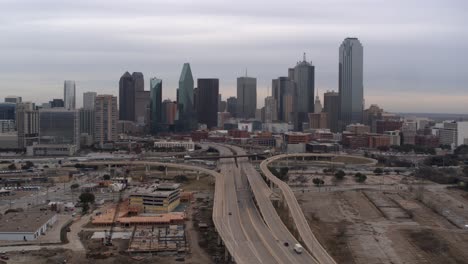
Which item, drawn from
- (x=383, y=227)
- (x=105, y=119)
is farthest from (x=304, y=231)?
(x=105, y=119)

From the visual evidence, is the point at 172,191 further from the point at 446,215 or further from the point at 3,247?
the point at 446,215

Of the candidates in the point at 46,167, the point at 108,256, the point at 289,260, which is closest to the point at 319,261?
the point at 289,260

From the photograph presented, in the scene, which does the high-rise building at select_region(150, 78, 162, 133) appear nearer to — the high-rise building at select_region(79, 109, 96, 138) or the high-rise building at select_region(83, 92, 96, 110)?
the high-rise building at select_region(83, 92, 96, 110)

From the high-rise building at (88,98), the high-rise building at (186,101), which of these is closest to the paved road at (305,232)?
the high-rise building at (186,101)

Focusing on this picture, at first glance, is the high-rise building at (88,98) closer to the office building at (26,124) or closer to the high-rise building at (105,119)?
the high-rise building at (105,119)

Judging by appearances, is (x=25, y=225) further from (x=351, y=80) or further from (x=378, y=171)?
(x=351, y=80)
